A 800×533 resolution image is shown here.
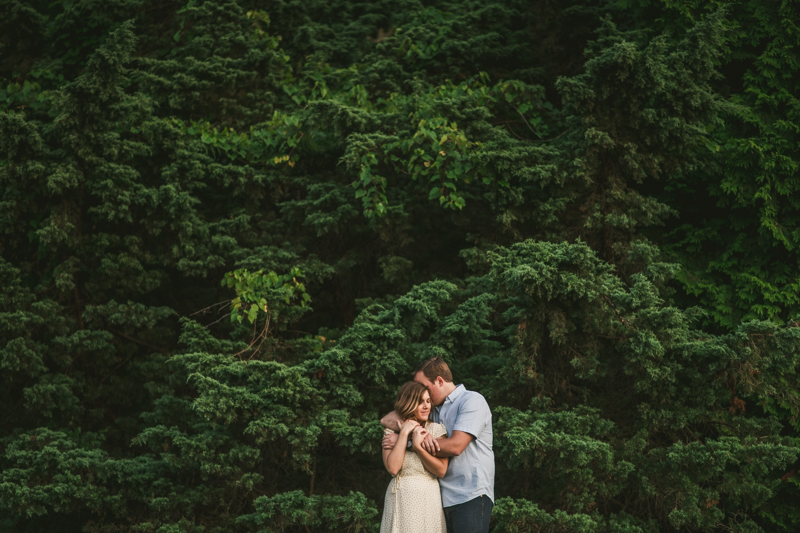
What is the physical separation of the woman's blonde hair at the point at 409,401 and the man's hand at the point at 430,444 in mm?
154

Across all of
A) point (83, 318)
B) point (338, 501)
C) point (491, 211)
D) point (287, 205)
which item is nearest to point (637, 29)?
point (491, 211)

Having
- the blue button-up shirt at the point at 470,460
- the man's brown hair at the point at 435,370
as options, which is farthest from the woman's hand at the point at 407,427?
the man's brown hair at the point at 435,370

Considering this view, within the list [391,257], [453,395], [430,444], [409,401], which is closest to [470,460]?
[430,444]

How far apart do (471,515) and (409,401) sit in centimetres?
78

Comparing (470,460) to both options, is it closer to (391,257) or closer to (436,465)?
(436,465)

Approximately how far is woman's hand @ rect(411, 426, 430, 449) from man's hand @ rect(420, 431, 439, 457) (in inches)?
0.5

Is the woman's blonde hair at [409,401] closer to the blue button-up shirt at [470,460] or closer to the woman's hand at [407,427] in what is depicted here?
the woman's hand at [407,427]

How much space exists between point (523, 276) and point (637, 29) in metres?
3.70

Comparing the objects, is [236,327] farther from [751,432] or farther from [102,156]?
[751,432]

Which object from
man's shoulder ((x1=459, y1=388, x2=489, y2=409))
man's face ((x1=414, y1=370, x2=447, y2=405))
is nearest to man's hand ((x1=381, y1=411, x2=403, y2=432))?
man's face ((x1=414, y1=370, x2=447, y2=405))

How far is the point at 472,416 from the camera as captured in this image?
411 cm

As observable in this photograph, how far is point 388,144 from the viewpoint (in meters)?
6.92

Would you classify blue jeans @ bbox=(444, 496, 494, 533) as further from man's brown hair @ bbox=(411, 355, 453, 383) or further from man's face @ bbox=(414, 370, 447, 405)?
man's brown hair @ bbox=(411, 355, 453, 383)

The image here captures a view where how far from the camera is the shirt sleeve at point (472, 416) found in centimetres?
408
